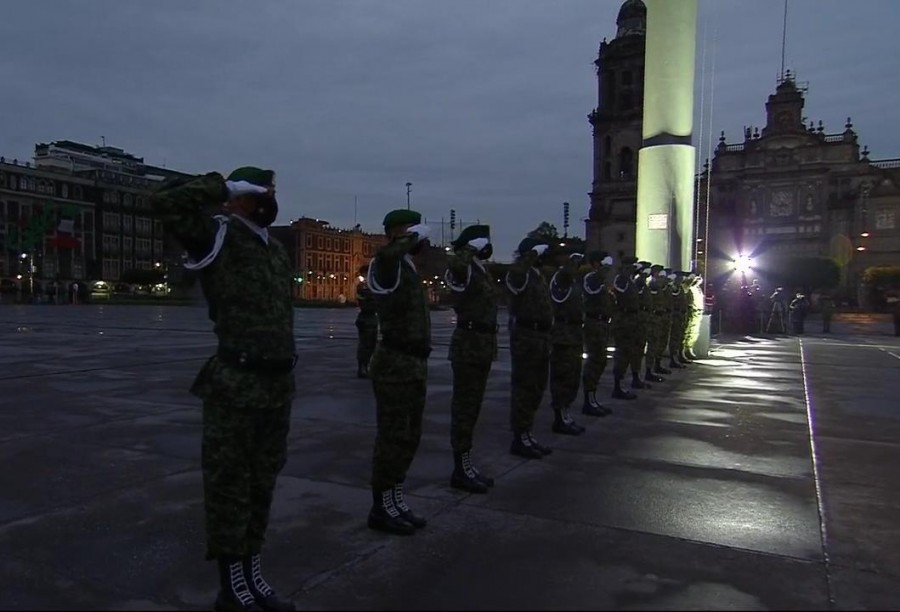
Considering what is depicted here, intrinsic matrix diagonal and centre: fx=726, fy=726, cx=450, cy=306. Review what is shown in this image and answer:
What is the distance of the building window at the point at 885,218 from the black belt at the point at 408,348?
78.0 meters

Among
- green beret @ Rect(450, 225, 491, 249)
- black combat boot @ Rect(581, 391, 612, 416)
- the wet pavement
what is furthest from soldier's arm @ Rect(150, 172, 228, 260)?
black combat boot @ Rect(581, 391, 612, 416)

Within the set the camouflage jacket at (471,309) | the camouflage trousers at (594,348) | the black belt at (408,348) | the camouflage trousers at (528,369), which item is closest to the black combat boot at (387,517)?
the black belt at (408,348)

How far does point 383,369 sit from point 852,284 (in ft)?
251

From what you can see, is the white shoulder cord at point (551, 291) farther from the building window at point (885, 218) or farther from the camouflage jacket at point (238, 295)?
the building window at point (885, 218)

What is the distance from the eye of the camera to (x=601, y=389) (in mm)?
11102

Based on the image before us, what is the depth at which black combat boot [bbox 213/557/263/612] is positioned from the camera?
335 centimetres

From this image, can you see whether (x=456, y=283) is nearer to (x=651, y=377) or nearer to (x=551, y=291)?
(x=551, y=291)

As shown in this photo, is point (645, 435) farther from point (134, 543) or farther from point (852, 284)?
point (852, 284)

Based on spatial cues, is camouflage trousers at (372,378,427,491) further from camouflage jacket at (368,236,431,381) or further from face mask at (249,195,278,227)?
face mask at (249,195,278,227)

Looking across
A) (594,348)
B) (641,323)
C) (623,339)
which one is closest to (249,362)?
(594,348)

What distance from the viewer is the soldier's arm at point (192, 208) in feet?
10.1

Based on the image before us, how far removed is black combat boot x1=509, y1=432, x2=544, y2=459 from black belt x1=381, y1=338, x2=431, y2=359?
2.29 m

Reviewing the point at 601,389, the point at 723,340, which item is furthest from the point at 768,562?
the point at 723,340

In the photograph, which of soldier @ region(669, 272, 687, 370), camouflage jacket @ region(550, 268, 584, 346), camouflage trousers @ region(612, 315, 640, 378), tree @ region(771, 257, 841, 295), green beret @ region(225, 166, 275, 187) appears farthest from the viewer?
tree @ region(771, 257, 841, 295)
